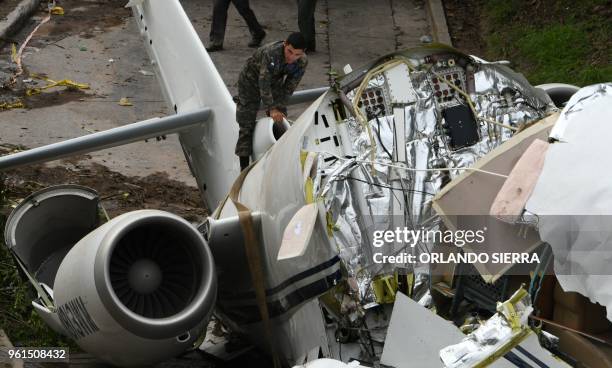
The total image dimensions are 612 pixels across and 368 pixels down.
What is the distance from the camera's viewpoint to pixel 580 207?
17.0ft

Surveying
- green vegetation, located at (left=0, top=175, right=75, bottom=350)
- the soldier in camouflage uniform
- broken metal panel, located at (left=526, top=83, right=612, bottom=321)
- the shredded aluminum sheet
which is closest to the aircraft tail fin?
the soldier in camouflage uniform

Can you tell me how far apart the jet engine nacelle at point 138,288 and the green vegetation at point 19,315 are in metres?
1.54

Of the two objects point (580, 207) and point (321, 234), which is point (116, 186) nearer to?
point (321, 234)

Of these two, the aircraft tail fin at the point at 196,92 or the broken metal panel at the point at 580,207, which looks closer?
the broken metal panel at the point at 580,207

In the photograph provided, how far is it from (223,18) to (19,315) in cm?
818

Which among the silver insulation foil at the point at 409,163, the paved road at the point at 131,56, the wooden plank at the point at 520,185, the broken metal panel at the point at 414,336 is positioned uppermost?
the wooden plank at the point at 520,185

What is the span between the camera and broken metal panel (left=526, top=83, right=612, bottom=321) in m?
5.08

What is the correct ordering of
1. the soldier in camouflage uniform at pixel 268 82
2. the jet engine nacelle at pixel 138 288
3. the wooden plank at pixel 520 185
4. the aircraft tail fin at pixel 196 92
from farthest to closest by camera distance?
the aircraft tail fin at pixel 196 92 → the soldier in camouflage uniform at pixel 268 82 → the jet engine nacelle at pixel 138 288 → the wooden plank at pixel 520 185

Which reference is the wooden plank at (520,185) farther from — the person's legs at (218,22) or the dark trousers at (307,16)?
the person's legs at (218,22)

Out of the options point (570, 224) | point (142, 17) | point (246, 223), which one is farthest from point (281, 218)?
point (142, 17)

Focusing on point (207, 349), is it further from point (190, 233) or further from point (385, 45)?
point (385, 45)

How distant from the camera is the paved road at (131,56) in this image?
13453mm

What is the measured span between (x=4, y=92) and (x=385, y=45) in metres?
5.82

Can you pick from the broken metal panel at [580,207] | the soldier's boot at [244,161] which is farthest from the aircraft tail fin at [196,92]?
the broken metal panel at [580,207]
